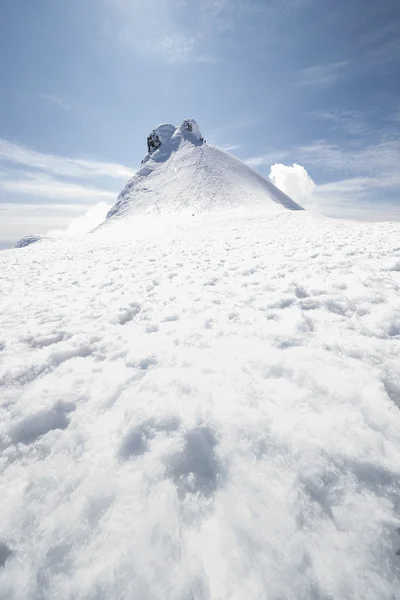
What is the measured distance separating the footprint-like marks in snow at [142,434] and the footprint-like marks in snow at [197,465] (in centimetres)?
30

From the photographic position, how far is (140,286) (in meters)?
8.61

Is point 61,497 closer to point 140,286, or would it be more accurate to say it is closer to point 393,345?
point 393,345

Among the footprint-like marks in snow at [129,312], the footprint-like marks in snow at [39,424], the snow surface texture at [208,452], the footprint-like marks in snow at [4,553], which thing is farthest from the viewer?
the footprint-like marks in snow at [129,312]

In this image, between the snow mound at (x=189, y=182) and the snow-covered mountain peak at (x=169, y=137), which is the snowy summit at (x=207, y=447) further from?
the snow-covered mountain peak at (x=169, y=137)

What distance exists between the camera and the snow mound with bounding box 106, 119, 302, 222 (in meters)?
58.3

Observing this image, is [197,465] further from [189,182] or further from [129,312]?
[189,182]

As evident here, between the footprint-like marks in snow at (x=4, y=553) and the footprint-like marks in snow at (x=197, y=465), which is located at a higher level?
the footprint-like marks in snow at (x=197, y=465)

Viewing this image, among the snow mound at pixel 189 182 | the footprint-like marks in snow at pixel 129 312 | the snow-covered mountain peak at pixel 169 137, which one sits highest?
the snow-covered mountain peak at pixel 169 137

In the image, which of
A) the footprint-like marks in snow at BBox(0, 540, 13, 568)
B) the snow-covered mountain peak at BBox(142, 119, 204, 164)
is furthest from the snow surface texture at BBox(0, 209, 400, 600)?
the snow-covered mountain peak at BBox(142, 119, 204, 164)

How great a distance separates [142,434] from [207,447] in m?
0.85

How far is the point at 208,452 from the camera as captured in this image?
3127 mm

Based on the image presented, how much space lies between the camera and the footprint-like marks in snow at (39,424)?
3561 mm

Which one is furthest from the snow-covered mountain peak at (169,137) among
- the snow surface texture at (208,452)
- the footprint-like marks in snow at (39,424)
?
the footprint-like marks in snow at (39,424)

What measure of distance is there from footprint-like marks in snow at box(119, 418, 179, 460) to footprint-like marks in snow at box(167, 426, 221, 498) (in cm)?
30
